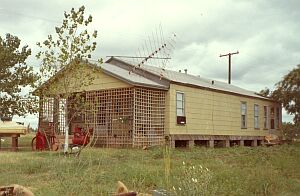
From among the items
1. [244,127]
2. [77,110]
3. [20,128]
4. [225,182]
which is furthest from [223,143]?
[225,182]

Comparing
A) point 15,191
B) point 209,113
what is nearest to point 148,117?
point 209,113

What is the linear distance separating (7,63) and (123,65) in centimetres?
621

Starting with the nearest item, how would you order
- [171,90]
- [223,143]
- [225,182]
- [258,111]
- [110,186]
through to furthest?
[110,186] → [225,182] → [171,90] → [223,143] → [258,111]

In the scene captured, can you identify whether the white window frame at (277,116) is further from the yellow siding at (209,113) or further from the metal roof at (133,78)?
the metal roof at (133,78)

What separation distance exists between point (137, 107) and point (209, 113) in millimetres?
5475

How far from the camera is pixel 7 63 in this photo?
22672 mm

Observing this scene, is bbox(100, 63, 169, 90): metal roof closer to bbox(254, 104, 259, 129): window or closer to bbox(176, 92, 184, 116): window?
bbox(176, 92, 184, 116): window

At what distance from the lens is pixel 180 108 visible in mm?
20578

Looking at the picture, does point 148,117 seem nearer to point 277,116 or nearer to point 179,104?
point 179,104

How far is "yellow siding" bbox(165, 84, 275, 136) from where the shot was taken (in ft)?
65.6

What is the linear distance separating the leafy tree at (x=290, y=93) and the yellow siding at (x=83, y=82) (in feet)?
49.0

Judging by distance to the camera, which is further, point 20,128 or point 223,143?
point 223,143

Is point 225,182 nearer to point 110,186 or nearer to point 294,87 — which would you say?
point 110,186

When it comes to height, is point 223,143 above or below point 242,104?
below
